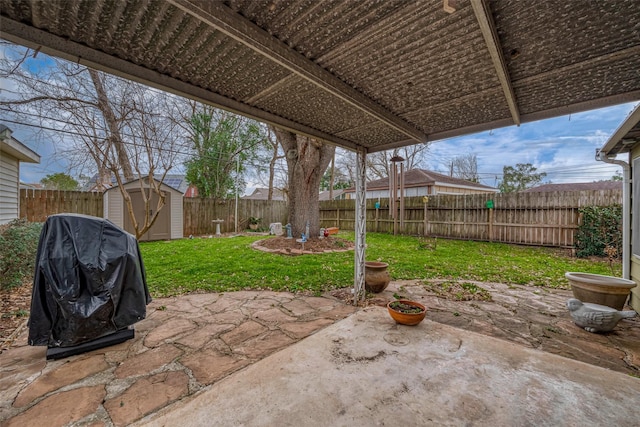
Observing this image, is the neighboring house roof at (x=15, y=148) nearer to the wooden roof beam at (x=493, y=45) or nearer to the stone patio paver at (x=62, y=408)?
the stone patio paver at (x=62, y=408)

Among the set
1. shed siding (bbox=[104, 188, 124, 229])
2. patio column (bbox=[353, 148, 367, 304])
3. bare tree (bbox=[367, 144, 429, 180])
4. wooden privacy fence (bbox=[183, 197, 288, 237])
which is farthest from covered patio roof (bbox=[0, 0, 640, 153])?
bare tree (bbox=[367, 144, 429, 180])

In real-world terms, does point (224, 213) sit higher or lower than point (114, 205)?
lower

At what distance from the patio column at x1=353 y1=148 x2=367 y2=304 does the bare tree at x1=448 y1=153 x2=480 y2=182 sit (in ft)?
77.4

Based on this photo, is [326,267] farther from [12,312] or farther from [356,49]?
[12,312]

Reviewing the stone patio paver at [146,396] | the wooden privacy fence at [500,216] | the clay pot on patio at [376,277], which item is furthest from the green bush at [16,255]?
the wooden privacy fence at [500,216]

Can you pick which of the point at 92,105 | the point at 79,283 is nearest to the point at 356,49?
the point at 79,283

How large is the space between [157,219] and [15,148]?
13.6 feet

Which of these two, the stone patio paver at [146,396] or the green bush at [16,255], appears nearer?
the stone patio paver at [146,396]

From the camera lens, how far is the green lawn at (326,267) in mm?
4273

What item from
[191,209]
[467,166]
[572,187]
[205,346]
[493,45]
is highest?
[467,166]

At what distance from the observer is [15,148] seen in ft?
17.0

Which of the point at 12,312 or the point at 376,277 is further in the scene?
the point at 376,277

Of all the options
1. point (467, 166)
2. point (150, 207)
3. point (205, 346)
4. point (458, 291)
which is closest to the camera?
point (205, 346)

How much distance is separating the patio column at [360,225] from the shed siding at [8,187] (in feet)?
23.5
